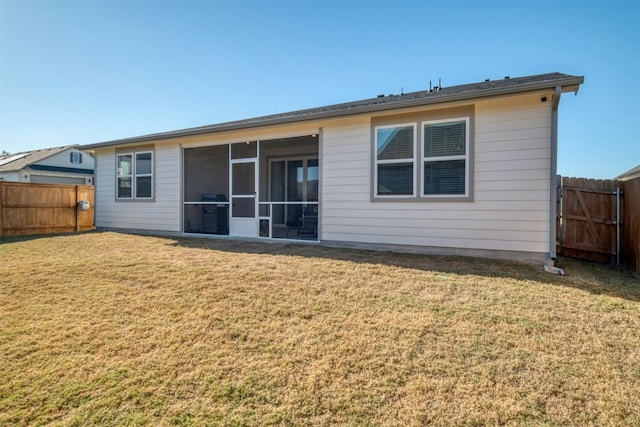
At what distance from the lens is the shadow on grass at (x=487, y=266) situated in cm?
450

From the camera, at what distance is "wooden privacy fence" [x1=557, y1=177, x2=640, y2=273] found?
20.5 ft

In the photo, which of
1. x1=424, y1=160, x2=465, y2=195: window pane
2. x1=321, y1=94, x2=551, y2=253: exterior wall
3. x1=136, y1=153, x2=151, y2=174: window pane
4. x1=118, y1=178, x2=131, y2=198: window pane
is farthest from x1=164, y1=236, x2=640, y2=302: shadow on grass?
x1=118, y1=178, x2=131, y2=198: window pane

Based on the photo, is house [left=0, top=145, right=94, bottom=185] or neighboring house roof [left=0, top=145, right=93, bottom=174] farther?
neighboring house roof [left=0, top=145, right=93, bottom=174]

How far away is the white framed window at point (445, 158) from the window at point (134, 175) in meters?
8.35

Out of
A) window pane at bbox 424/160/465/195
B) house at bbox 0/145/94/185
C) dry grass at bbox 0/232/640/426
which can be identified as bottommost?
dry grass at bbox 0/232/640/426

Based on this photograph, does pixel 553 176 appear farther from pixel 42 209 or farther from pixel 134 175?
pixel 42 209

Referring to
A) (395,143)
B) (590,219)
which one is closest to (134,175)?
(395,143)

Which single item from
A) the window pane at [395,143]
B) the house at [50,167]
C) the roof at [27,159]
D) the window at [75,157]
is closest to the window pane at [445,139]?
the window pane at [395,143]

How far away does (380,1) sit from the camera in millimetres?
9273

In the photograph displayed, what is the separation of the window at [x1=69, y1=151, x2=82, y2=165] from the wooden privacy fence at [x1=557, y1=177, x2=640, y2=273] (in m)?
32.3

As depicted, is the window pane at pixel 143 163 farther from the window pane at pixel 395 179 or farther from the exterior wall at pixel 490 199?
the window pane at pixel 395 179

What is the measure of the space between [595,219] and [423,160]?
390cm

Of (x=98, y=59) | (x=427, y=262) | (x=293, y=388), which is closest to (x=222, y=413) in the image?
(x=293, y=388)

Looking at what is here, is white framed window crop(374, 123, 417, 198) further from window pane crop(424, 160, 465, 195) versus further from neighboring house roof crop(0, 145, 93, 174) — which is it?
neighboring house roof crop(0, 145, 93, 174)
